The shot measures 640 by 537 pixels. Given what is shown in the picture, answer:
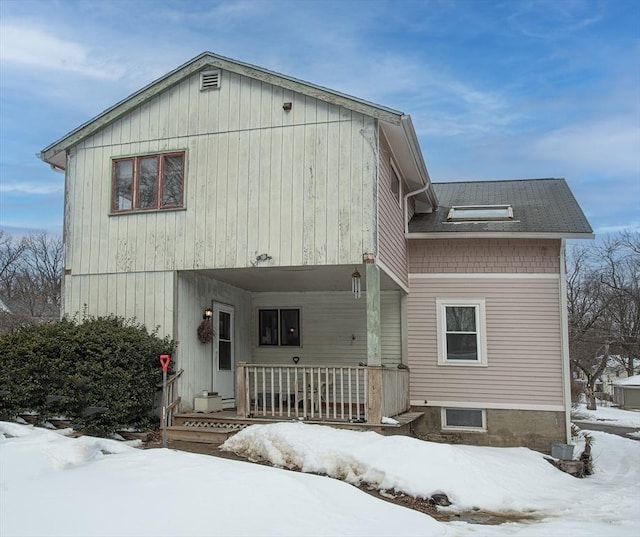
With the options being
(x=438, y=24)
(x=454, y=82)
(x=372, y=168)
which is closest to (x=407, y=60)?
(x=438, y=24)

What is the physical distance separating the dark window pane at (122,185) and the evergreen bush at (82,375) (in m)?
2.41

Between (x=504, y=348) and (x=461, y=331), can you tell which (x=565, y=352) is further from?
(x=461, y=331)

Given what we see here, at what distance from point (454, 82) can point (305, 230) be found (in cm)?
1787

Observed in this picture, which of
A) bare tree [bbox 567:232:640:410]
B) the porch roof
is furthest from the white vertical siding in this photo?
bare tree [bbox 567:232:640:410]

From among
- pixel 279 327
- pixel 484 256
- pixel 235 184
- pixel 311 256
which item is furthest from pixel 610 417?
pixel 235 184

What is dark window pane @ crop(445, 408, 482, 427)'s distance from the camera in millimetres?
13172

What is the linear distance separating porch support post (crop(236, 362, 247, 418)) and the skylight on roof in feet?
19.7

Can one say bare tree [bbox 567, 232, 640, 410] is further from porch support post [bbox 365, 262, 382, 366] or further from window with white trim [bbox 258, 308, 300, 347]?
porch support post [bbox 365, 262, 382, 366]

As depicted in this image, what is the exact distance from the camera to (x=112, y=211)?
11.8m

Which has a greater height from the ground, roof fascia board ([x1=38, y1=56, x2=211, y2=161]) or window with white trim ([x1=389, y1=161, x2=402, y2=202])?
roof fascia board ([x1=38, y1=56, x2=211, y2=161])

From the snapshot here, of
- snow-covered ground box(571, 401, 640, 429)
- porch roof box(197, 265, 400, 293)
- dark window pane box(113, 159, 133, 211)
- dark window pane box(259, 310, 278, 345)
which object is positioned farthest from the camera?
snow-covered ground box(571, 401, 640, 429)

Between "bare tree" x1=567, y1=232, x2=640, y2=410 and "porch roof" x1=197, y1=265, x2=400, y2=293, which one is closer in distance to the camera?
"porch roof" x1=197, y1=265, x2=400, y2=293

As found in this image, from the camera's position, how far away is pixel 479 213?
14.1m

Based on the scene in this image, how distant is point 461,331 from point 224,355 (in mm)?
4977
